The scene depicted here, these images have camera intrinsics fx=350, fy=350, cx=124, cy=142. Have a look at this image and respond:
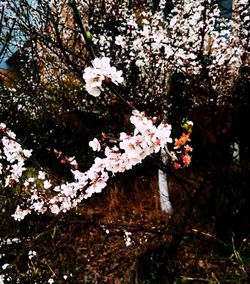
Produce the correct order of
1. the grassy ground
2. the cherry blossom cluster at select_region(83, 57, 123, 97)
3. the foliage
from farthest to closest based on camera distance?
the foliage, the grassy ground, the cherry blossom cluster at select_region(83, 57, 123, 97)

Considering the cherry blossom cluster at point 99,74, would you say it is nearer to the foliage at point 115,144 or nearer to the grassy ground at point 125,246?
the foliage at point 115,144

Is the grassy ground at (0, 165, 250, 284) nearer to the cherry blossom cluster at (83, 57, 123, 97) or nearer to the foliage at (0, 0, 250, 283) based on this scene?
the foliage at (0, 0, 250, 283)

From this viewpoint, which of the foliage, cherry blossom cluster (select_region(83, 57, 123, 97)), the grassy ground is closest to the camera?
cherry blossom cluster (select_region(83, 57, 123, 97))

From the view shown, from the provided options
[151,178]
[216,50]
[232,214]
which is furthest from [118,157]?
[216,50]

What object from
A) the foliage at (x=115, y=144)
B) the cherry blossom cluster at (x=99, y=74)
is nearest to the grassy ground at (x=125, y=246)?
the foliage at (x=115, y=144)

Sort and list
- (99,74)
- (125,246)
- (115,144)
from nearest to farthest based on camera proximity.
→ (99,74), (115,144), (125,246)

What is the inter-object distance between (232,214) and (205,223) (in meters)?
0.62

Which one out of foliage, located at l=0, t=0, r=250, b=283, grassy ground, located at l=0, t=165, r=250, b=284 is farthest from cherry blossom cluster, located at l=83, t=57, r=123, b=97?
grassy ground, located at l=0, t=165, r=250, b=284

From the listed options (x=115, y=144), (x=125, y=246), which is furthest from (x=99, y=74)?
(x=125, y=246)

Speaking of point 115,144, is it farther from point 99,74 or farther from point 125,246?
point 125,246

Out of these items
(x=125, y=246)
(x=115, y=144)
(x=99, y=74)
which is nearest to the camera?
(x=99, y=74)

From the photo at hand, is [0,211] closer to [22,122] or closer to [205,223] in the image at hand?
[205,223]

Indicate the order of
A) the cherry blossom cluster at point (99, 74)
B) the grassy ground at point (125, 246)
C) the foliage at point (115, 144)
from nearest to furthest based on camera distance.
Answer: the cherry blossom cluster at point (99, 74) → the grassy ground at point (125, 246) → the foliage at point (115, 144)

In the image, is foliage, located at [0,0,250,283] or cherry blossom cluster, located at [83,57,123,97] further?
foliage, located at [0,0,250,283]
